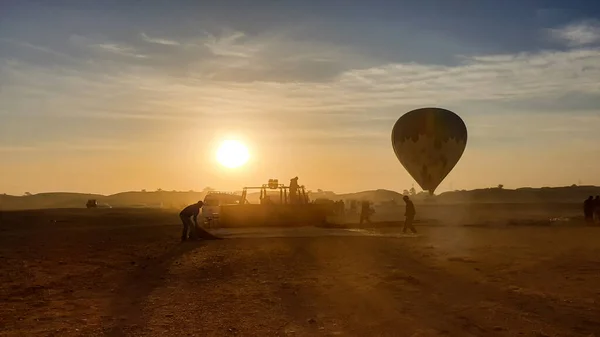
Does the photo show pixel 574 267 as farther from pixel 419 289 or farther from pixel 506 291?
pixel 419 289

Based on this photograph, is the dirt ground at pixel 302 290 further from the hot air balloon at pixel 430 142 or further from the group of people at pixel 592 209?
the hot air balloon at pixel 430 142

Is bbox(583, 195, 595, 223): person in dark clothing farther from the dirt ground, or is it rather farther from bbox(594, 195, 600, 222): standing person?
the dirt ground

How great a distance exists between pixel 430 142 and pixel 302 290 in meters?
A: 33.2

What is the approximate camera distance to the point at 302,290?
1275 cm

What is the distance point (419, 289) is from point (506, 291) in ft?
5.62

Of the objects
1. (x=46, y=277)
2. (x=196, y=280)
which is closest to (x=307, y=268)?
(x=196, y=280)

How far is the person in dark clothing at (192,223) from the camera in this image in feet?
81.0

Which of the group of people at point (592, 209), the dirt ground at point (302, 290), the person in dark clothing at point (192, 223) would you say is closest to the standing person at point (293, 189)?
the person in dark clothing at point (192, 223)

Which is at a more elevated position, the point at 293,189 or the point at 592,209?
the point at 293,189

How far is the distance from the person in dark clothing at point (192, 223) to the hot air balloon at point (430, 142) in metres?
23.1

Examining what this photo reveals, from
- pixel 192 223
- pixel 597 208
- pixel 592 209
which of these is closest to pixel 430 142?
pixel 592 209

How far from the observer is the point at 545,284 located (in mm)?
13414

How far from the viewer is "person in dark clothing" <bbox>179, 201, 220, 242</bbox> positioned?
2470 cm

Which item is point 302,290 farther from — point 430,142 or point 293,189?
point 430,142
